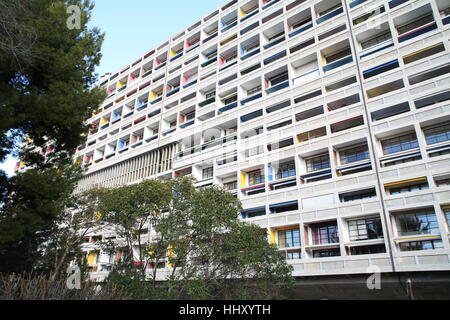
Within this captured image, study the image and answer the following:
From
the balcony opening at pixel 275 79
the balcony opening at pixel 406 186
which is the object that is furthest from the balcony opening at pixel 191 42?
the balcony opening at pixel 406 186

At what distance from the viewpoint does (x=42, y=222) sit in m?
10.2

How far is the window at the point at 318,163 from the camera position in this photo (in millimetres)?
18453

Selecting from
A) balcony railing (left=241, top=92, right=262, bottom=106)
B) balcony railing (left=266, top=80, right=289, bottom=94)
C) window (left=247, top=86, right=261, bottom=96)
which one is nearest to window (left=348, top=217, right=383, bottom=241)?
balcony railing (left=266, top=80, right=289, bottom=94)

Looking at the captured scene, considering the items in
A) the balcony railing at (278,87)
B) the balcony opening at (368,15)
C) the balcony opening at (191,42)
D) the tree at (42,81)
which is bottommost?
the tree at (42,81)

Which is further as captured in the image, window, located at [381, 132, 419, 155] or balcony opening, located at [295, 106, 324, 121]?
balcony opening, located at [295, 106, 324, 121]

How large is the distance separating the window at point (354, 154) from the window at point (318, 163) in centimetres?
81

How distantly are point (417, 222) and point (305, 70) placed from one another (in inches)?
472

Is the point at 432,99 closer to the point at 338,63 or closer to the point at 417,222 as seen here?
the point at 338,63

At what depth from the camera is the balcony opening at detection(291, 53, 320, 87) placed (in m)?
20.5

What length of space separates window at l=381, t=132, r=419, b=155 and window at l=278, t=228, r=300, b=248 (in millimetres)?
6313

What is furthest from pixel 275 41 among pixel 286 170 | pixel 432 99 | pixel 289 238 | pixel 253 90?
pixel 289 238

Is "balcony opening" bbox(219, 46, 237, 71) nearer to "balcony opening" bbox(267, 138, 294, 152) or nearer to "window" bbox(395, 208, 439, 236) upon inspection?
"balcony opening" bbox(267, 138, 294, 152)

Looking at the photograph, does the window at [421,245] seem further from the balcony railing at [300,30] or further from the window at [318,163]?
the balcony railing at [300,30]

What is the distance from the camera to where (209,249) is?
504 inches
